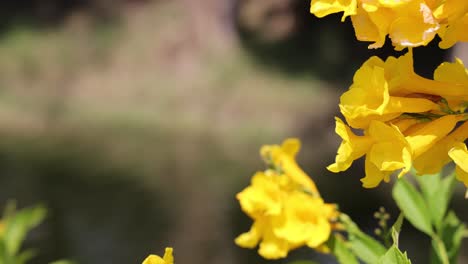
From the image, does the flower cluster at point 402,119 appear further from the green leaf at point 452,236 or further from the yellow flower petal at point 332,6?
the green leaf at point 452,236

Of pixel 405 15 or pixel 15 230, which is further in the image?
pixel 15 230

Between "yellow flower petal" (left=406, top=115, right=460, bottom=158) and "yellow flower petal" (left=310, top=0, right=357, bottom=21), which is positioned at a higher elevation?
"yellow flower petal" (left=310, top=0, right=357, bottom=21)

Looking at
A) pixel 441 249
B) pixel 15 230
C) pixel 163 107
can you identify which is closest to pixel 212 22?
pixel 163 107

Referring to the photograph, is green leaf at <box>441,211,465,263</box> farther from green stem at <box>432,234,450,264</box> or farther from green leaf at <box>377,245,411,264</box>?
green leaf at <box>377,245,411,264</box>

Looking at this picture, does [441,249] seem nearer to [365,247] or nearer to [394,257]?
[365,247]

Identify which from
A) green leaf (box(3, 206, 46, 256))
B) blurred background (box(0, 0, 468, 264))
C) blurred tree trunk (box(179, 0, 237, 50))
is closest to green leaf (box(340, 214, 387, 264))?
green leaf (box(3, 206, 46, 256))

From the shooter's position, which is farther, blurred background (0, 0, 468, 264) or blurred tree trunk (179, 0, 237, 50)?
blurred tree trunk (179, 0, 237, 50)
